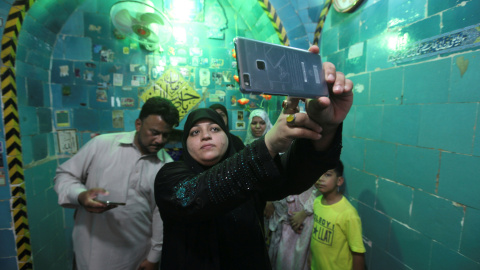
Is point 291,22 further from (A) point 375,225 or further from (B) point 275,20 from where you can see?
(A) point 375,225

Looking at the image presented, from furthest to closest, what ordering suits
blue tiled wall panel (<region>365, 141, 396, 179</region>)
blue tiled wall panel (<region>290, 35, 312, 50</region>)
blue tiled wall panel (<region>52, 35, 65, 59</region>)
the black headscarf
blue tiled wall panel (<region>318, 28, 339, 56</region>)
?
blue tiled wall panel (<region>52, 35, 65, 59</region>), blue tiled wall panel (<region>290, 35, 312, 50</region>), blue tiled wall panel (<region>318, 28, 339, 56</region>), blue tiled wall panel (<region>365, 141, 396, 179</region>), the black headscarf

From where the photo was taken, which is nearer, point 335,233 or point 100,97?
point 335,233

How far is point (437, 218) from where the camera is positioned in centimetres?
139

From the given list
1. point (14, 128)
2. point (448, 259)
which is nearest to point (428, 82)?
point (448, 259)

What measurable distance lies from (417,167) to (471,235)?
464mm

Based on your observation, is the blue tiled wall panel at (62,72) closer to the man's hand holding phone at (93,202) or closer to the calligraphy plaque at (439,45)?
the man's hand holding phone at (93,202)

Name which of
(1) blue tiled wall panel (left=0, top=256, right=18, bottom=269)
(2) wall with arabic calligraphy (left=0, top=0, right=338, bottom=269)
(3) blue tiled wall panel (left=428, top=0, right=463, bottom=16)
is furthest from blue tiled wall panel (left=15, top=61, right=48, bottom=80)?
(3) blue tiled wall panel (left=428, top=0, right=463, bottom=16)

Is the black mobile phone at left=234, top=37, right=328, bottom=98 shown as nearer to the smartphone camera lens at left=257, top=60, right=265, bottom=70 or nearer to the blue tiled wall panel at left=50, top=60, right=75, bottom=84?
the smartphone camera lens at left=257, top=60, right=265, bottom=70

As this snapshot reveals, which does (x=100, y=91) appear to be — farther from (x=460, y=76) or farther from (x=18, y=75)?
(x=460, y=76)

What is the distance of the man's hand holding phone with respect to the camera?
146 cm

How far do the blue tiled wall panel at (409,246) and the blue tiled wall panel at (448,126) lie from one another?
672 mm

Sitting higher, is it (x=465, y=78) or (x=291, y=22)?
(x=291, y=22)

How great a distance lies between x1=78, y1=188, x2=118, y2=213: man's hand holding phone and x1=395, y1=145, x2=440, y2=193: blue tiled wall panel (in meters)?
2.19

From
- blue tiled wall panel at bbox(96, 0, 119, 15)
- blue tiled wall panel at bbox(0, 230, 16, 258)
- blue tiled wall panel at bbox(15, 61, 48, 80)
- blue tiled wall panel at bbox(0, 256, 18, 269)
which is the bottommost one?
blue tiled wall panel at bbox(0, 256, 18, 269)
